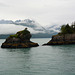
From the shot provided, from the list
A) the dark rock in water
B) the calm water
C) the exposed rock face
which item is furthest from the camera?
the exposed rock face

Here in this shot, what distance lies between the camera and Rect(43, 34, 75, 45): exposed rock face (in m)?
160

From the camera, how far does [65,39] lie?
16600cm

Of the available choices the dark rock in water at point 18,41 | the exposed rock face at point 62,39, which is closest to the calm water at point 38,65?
the dark rock in water at point 18,41

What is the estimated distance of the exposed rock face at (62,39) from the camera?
160 m

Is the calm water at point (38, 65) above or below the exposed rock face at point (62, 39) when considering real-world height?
below

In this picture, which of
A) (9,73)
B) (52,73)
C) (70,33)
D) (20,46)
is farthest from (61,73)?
(70,33)

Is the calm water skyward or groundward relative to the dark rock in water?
groundward

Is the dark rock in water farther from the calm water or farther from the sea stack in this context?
the calm water

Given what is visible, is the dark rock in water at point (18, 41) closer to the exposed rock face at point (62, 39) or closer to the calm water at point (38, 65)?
the exposed rock face at point (62, 39)

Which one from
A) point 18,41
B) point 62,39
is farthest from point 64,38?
point 18,41

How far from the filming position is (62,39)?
163500 millimetres

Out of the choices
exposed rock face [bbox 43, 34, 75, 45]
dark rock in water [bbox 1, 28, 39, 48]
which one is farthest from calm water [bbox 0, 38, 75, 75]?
exposed rock face [bbox 43, 34, 75, 45]

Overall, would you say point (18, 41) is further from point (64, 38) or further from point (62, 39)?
point (64, 38)

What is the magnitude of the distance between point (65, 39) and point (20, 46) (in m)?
63.3
